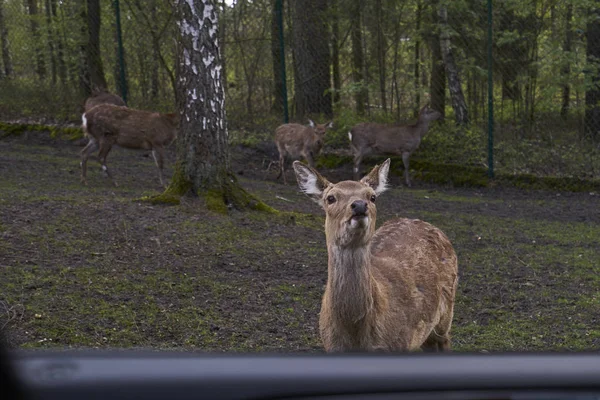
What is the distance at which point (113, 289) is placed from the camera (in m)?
6.82

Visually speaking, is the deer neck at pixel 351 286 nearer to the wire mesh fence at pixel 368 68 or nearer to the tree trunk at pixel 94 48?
the wire mesh fence at pixel 368 68

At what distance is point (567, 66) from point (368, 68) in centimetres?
366

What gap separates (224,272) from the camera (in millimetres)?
7750

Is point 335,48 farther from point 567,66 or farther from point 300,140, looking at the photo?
point 567,66

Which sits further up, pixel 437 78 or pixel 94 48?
pixel 94 48

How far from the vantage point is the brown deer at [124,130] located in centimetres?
1295

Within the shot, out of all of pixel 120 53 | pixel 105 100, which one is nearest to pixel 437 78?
pixel 120 53

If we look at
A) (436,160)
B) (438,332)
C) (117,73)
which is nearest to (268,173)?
(436,160)

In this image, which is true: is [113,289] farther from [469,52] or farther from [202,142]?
[469,52]

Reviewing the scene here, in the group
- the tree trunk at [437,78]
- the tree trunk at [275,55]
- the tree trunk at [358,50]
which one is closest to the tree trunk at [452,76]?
the tree trunk at [437,78]

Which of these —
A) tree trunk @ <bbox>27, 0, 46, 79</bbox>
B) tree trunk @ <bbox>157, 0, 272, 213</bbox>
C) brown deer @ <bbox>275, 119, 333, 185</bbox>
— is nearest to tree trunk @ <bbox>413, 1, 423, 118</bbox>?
brown deer @ <bbox>275, 119, 333, 185</bbox>

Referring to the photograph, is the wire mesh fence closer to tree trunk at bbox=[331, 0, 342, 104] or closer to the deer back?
tree trunk at bbox=[331, 0, 342, 104]

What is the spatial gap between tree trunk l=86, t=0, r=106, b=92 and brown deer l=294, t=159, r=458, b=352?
1344cm

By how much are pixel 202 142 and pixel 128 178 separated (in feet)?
12.9
